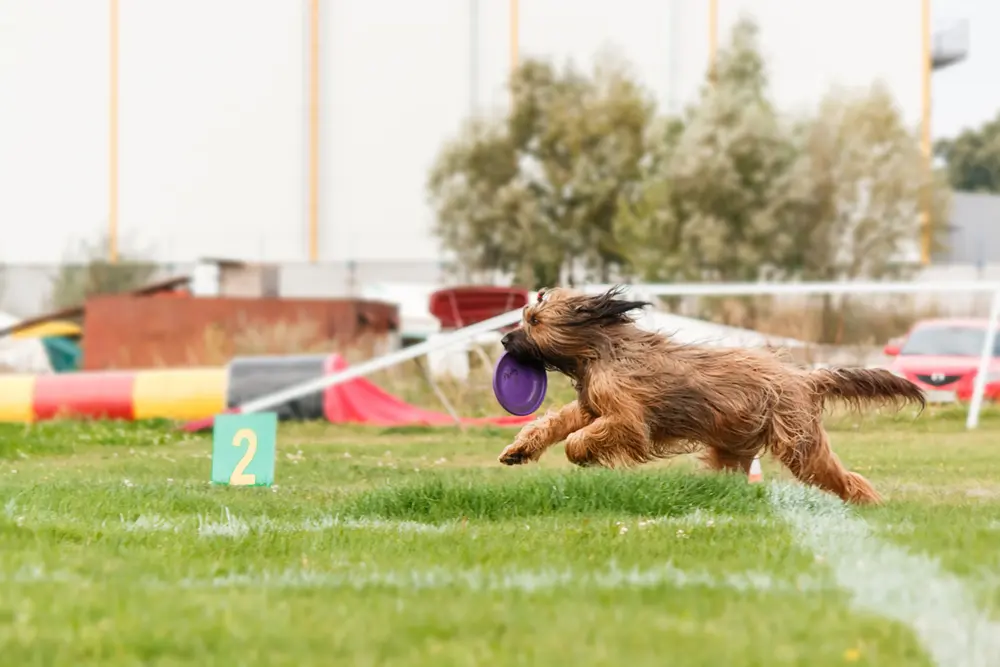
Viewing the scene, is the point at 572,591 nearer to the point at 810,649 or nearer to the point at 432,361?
the point at 810,649

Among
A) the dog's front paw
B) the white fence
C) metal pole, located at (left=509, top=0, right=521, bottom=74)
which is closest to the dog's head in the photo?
the dog's front paw

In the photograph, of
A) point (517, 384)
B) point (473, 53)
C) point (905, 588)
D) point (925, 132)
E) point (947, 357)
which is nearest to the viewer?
point (905, 588)

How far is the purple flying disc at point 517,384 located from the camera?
6.31 meters

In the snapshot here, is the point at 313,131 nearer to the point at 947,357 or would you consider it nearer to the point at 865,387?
the point at 947,357

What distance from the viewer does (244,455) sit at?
741 cm

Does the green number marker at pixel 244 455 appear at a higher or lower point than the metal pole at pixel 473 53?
lower

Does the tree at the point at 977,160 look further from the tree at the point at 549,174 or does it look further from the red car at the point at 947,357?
the red car at the point at 947,357

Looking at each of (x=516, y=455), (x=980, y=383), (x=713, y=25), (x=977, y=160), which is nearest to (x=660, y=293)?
(x=980, y=383)

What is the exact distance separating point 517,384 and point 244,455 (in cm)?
192

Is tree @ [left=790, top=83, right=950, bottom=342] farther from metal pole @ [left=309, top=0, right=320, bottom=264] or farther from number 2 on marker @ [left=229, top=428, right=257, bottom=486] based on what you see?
number 2 on marker @ [left=229, top=428, right=257, bottom=486]

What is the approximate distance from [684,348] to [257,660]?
3.64 m

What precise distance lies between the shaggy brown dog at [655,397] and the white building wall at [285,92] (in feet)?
78.2

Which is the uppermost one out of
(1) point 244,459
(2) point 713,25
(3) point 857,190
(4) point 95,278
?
(2) point 713,25

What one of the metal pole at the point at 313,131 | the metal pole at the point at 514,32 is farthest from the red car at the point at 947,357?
the metal pole at the point at 313,131
